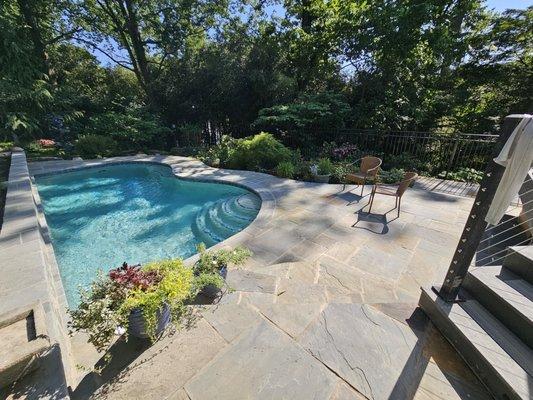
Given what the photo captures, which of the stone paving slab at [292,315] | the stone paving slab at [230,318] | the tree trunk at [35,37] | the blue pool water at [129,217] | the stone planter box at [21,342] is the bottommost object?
the blue pool water at [129,217]

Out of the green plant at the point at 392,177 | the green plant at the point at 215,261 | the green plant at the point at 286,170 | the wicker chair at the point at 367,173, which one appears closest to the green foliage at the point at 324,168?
the green plant at the point at 286,170

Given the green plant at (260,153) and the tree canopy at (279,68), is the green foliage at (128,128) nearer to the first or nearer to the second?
the tree canopy at (279,68)

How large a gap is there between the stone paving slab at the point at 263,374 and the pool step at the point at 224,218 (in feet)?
9.70

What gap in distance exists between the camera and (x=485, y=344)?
1.81 m

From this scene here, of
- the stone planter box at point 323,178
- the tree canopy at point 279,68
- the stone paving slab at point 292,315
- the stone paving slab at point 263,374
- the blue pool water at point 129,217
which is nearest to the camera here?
the stone paving slab at point 263,374

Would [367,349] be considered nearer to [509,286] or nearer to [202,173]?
[509,286]

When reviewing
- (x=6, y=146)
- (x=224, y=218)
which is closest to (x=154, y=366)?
(x=224, y=218)

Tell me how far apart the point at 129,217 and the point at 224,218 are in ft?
7.76

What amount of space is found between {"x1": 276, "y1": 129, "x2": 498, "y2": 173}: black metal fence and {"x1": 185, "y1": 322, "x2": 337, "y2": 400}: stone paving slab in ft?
25.3

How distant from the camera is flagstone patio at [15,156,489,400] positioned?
62.4 inches

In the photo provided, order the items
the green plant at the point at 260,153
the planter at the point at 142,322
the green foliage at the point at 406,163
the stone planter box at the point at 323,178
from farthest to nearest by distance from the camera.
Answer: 1. the green plant at the point at 260,153
2. the green foliage at the point at 406,163
3. the stone planter box at the point at 323,178
4. the planter at the point at 142,322

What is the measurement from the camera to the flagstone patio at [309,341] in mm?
1585

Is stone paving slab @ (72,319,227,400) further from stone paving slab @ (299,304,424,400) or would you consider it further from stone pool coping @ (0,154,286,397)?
stone paving slab @ (299,304,424,400)

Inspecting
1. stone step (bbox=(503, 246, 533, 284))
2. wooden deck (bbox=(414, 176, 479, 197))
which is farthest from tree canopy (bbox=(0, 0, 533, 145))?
stone step (bbox=(503, 246, 533, 284))
